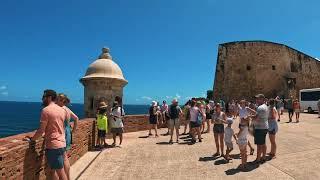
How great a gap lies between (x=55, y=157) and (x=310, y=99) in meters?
26.6

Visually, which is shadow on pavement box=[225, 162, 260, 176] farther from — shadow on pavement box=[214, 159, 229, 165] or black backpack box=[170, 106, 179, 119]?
black backpack box=[170, 106, 179, 119]

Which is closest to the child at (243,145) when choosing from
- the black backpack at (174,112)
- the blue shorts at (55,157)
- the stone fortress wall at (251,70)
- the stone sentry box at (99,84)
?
the blue shorts at (55,157)

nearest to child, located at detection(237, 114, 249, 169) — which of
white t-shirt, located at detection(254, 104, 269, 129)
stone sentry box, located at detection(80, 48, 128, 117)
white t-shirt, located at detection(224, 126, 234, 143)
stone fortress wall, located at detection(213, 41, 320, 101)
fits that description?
white t-shirt, located at detection(254, 104, 269, 129)

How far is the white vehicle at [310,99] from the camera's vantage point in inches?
1097

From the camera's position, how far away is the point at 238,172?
7.85m

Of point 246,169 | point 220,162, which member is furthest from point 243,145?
point 220,162

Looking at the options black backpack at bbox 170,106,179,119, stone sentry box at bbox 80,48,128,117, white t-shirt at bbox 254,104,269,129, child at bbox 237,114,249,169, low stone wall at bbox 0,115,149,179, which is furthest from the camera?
stone sentry box at bbox 80,48,128,117

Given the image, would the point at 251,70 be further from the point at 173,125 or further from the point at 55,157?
the point at 55,157

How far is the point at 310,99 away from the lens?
28.5 m

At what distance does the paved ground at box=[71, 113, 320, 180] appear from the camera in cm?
775

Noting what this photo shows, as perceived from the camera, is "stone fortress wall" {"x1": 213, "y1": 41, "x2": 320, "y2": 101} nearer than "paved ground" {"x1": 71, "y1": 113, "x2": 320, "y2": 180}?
No

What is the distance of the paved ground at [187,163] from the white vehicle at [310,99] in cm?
1701

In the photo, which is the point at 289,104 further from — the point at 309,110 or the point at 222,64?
the point at 222,64

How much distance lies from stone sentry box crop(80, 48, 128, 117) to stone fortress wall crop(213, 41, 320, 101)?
22.5 metres
